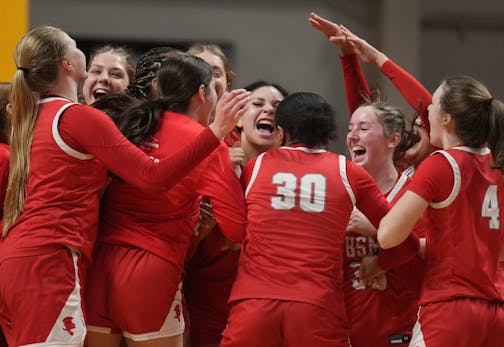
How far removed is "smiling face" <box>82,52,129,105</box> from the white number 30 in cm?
202

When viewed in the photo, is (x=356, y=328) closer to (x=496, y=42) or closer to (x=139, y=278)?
(x=139, y=278)

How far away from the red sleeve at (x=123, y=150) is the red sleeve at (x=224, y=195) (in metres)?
0.24

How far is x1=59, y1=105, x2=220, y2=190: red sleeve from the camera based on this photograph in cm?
328

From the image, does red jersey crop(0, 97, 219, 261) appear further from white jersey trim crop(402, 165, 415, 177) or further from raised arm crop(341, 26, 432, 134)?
white jersey trim crop(402, 165, 415, 177)

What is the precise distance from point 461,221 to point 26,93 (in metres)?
1.74

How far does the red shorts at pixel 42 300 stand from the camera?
3.19m

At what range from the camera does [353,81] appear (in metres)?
4.43

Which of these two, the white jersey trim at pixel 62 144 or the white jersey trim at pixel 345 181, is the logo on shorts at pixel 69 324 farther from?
the white jersey trim at pixel 345 181

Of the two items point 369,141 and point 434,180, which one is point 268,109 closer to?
point 369,141

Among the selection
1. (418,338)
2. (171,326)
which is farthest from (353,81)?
(171,326)

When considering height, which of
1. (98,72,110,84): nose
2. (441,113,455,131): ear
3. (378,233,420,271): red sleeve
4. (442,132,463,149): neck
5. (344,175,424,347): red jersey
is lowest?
(344,175,424,347): red jersey

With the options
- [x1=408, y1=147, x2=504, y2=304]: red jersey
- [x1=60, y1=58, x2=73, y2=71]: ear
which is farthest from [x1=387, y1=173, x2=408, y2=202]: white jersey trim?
[x1=60, y1=58, x2=73, y2=71]: ear

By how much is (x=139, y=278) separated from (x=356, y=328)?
101 centimetres

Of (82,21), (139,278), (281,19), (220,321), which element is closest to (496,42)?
(281,19)
